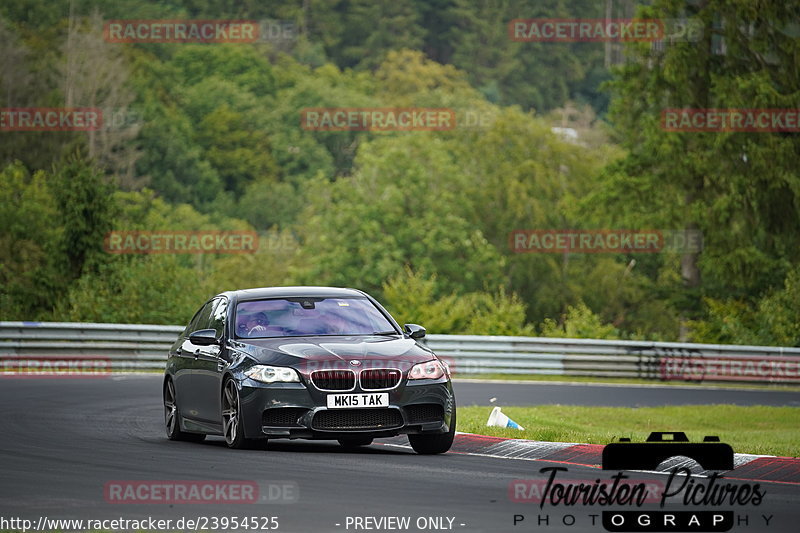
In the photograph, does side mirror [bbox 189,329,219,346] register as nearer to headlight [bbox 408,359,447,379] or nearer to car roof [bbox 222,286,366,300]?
car roof [bbox 222,286,366,300]

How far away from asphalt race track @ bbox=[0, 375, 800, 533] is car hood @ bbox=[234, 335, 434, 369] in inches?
32.3

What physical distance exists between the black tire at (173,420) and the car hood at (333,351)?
165 centimetres

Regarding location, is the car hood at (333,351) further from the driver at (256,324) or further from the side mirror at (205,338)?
the side mirror at (205,338)

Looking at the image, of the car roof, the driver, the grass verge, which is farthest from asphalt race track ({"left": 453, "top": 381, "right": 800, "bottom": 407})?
the driver

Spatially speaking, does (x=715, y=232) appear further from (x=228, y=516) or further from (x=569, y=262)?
(x=228, y=516)

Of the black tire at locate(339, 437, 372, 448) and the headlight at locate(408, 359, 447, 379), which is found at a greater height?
the headlight at locate(408, 359, 447, 379)

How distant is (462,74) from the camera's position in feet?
489

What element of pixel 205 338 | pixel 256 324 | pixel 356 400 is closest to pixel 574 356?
pixel 256 324

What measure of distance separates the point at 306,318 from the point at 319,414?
1.48 metres

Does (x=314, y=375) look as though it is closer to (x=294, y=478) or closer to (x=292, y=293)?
(x=292, y=293)

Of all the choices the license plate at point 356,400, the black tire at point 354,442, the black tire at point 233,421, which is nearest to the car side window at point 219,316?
→ the black tire at point 233,421

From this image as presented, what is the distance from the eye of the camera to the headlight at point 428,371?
14.8 meters

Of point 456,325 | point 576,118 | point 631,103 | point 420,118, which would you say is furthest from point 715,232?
point 576,118

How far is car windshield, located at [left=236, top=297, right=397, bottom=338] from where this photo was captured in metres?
15.7
